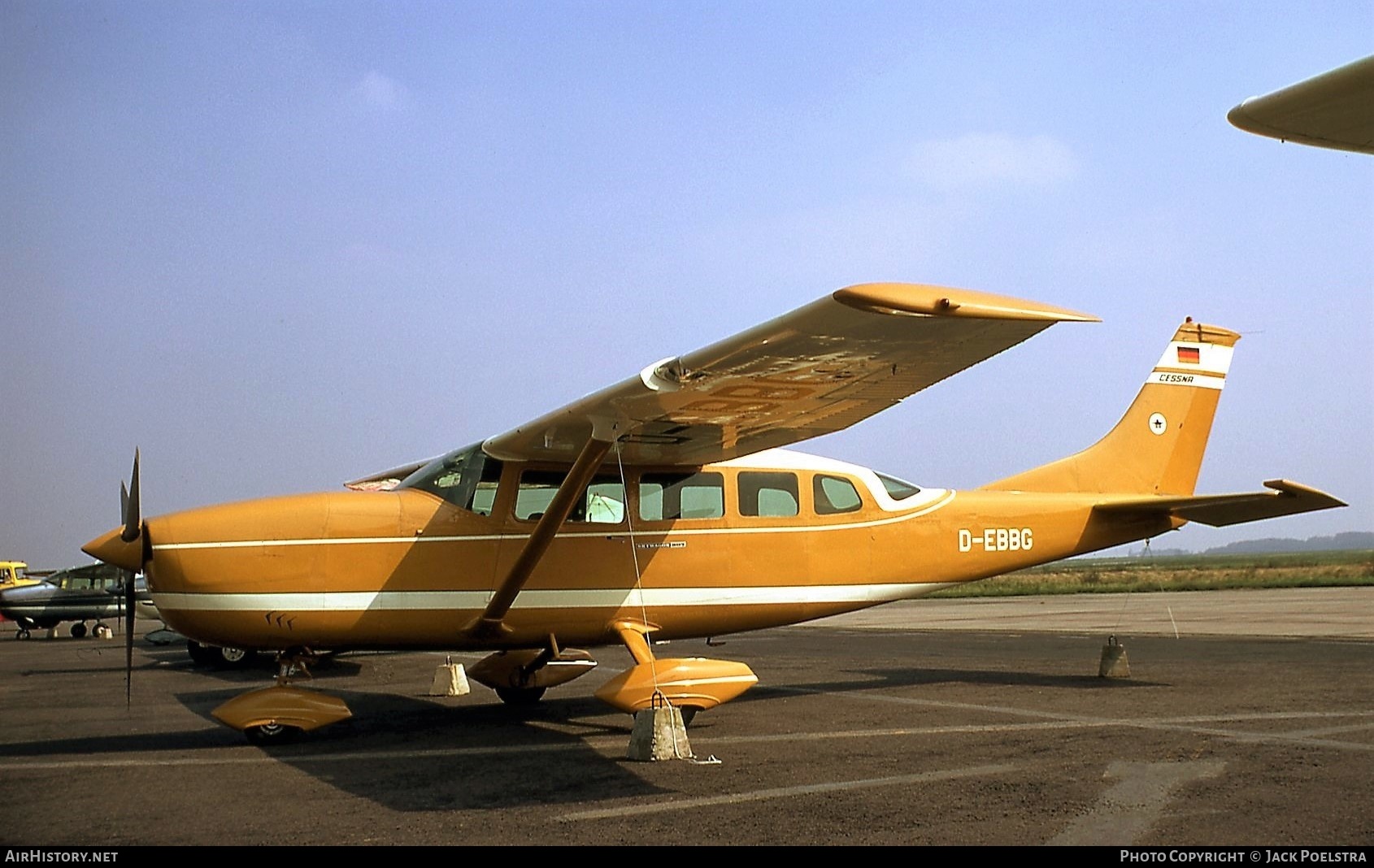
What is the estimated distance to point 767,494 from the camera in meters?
10.3

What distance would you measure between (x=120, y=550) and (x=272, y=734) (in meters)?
1.89

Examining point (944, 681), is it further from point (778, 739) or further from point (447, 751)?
point (447, 751)

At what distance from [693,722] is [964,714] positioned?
2365 millimetres

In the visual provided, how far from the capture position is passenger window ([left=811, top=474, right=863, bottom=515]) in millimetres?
10438

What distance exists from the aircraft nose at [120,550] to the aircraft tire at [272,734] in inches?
63.7

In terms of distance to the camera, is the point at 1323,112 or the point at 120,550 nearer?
the point at 1323,112

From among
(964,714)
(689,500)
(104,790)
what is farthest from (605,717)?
(104,790)

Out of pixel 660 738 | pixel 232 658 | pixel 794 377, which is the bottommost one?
pixel 232 658

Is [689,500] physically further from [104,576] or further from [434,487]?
[104,576]

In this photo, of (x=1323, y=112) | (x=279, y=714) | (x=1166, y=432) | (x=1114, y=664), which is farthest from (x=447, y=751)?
(x=1166, y=432)

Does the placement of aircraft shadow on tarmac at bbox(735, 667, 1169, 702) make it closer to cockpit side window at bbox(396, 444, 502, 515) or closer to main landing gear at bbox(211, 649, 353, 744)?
cockpit side window at bbox(396, 444, 502, 515)

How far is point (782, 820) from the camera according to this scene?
546cm

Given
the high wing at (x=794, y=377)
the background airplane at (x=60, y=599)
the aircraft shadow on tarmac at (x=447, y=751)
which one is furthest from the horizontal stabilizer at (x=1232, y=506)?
the background airplane at (x=60, y=599)

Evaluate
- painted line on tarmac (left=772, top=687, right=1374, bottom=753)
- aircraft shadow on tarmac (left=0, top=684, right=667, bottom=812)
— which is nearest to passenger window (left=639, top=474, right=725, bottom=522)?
aircraft shadow on tarmac (left=0, top=684, right=667, bottom=812)
